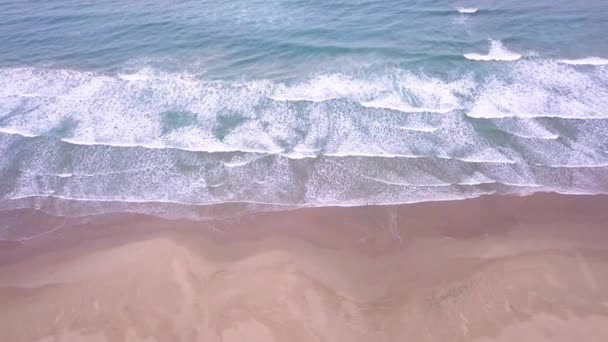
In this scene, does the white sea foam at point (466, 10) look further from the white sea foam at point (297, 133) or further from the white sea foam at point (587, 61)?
the white sea foam at point (587, 61)

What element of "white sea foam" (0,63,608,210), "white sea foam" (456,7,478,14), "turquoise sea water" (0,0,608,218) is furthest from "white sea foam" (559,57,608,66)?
"white sea foam" (456,7,478,14)

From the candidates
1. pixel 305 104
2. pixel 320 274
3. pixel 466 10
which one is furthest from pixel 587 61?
pixel 320 274

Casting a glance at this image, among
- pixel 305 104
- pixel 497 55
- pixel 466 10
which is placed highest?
pixel 466 10

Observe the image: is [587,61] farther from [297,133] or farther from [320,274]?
[320,274]

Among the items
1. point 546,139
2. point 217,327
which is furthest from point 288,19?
point 217,327

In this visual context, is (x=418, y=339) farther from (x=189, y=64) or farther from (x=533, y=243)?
(x=189, y=64)

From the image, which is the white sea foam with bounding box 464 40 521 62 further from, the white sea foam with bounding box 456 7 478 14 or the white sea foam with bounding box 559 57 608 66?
the white sea foam with bounding box 456 7 478 14
